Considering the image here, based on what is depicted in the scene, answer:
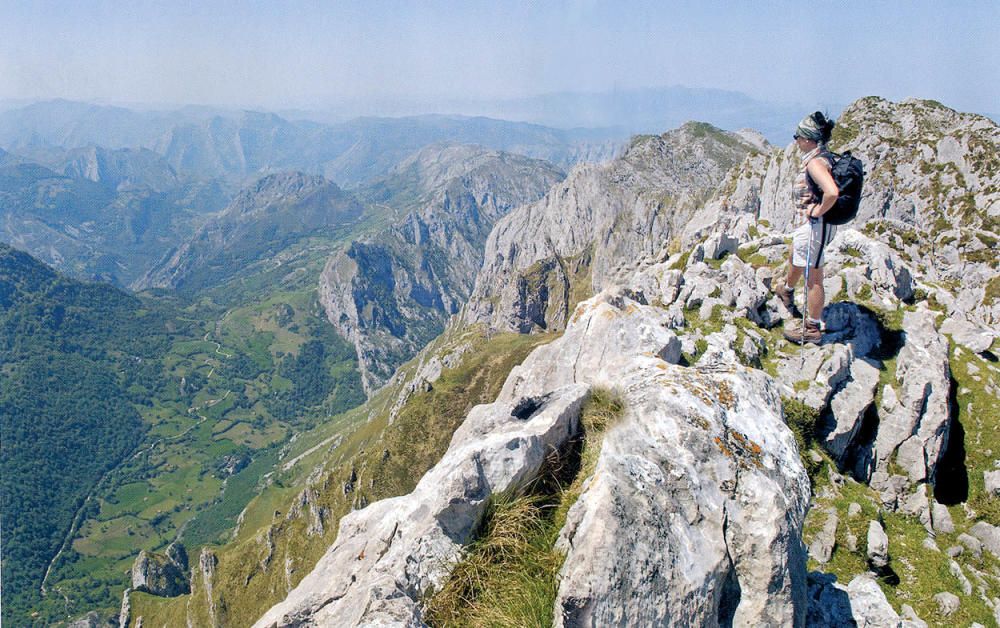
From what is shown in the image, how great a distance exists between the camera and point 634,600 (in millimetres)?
6812

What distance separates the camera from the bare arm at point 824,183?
1353 cm

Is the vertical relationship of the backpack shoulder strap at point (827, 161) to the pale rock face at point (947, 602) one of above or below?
above

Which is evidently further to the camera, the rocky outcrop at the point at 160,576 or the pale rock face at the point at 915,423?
the rocky outcrop at the point at 160,576

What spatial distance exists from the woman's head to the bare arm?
0.78m

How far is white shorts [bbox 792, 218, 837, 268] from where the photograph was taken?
49.9 ft

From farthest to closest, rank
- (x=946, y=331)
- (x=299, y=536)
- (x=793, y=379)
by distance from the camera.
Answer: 1. (x=299, y=536)
2. (x=946, y=331)
3. (x=793, y=379)

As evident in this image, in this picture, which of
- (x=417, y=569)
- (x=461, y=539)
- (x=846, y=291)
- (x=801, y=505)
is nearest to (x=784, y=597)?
(x=801, y=505)

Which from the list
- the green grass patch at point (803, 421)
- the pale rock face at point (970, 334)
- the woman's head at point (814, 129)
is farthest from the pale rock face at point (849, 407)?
the woman's head at point (814, 129)

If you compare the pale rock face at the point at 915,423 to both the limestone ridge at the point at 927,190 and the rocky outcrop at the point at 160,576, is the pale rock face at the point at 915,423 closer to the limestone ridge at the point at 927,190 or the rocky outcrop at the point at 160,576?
the limestone ridge at the point at 927,190

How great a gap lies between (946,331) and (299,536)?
567 ft

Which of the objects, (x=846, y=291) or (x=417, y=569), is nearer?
(x=417, y=569)

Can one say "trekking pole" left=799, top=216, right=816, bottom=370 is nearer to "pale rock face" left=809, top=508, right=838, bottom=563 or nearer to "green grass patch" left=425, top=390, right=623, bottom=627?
"pale rock face" left=809, top=508, right=838, bottom=563

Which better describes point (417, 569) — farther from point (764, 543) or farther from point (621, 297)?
point (621, 297)

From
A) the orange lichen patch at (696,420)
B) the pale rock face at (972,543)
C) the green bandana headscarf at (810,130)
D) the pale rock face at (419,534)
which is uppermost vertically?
the green bandana headscarf at (810,130)
